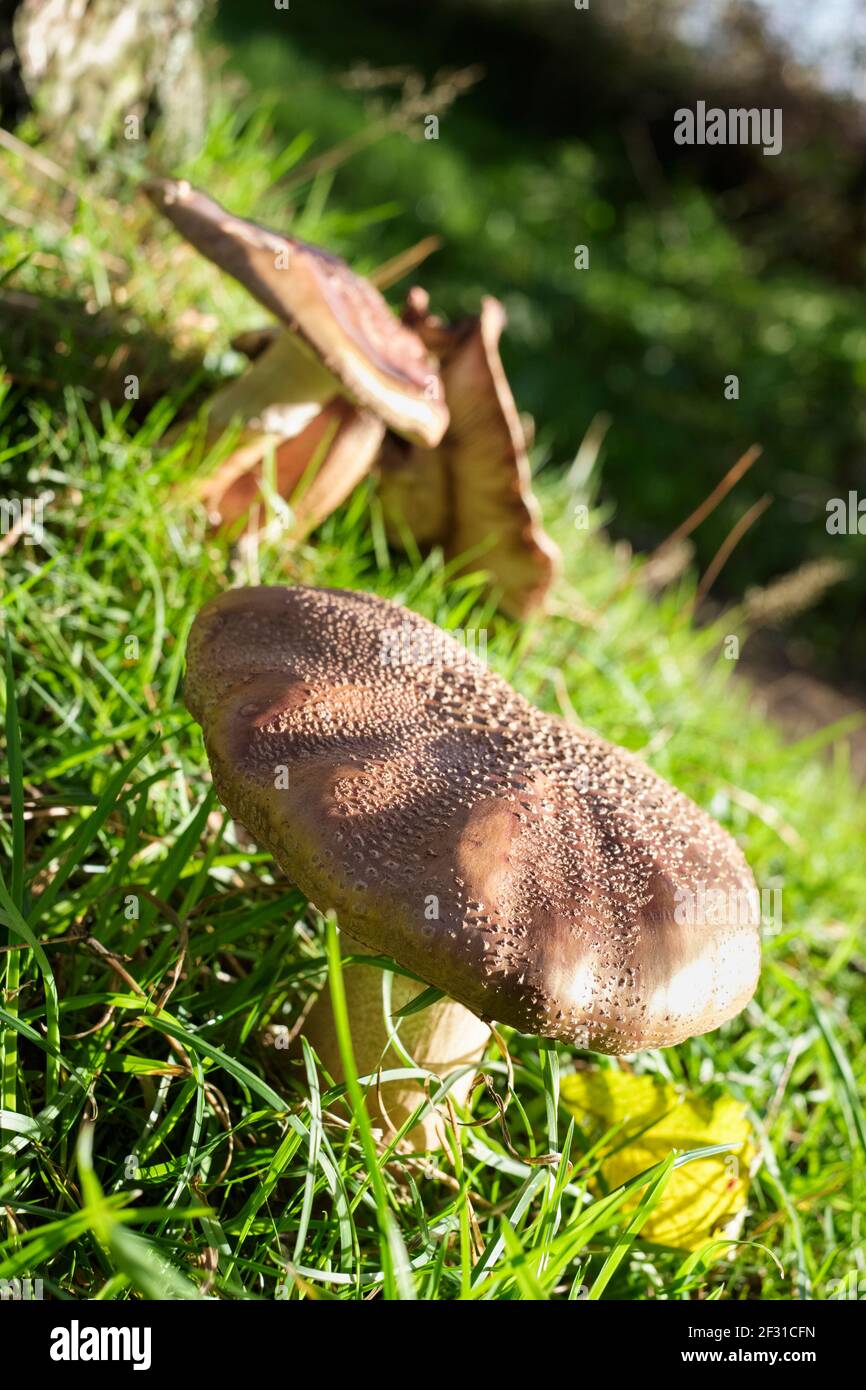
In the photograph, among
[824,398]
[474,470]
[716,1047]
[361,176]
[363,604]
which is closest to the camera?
[363,604]

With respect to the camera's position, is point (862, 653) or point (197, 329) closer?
point (197, 329)

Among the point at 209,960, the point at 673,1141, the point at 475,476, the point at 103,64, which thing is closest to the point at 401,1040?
the point at 209,960

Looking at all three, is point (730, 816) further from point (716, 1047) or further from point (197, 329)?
point (197, 329)

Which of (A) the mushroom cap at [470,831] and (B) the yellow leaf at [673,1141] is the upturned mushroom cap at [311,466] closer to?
(A) the mushroom cap at [470,831]

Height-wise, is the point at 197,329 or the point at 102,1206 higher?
the point at 197,329

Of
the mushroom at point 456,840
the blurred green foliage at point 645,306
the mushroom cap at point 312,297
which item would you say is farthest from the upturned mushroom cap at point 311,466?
the blurred green foliage at point 645,306

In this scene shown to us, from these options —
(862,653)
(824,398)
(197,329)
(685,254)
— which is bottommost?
(197,329)

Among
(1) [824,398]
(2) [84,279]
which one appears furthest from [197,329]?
(1) [824,398]
